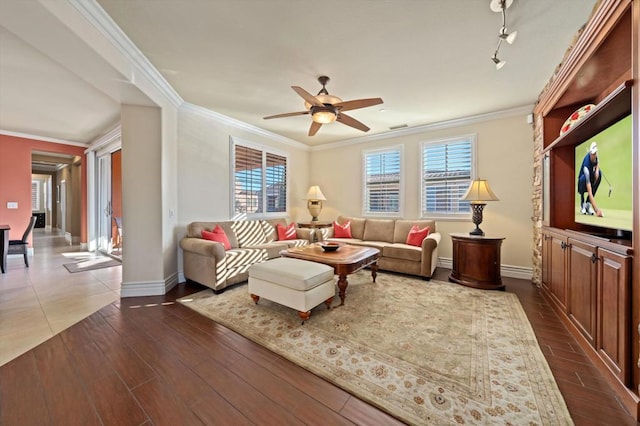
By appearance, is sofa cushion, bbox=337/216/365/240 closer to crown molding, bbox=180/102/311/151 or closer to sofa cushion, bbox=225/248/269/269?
sofa cushion, bbox=225/248/269/269

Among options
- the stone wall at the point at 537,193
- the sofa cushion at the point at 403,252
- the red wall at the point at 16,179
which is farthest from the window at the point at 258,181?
the red wall at the point at 16,179

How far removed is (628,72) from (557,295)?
2.18 meters

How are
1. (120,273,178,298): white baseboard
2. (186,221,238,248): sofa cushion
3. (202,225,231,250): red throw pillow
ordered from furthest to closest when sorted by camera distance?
1. (186,221,238,248): sofa cushion
2. (202,225,231,250): red throw pillow
3. (120,273,178,298): white baseboard

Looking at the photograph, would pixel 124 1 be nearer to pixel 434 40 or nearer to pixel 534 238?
pixel 434 40

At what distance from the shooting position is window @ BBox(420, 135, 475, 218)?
457 cm

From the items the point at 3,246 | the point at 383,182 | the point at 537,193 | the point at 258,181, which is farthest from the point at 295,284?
the point at 3,246

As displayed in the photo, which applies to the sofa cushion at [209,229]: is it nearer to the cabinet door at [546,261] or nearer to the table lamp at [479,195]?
the table lamp at [479,195]

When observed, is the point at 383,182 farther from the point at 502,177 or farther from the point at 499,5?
the point at 499,5

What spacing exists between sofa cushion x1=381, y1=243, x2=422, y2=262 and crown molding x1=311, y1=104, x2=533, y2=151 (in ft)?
7.73

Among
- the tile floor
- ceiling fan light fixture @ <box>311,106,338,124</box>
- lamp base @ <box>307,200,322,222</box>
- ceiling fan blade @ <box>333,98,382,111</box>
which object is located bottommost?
the tile floor

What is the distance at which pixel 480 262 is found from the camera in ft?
11.7

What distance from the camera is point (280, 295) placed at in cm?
267

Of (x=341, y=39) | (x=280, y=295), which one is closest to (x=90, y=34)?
(x=341, y=39)

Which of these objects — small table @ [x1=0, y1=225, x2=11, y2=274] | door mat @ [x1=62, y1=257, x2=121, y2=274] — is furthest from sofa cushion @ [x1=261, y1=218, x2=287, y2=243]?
small table @ [x1=0, y1=225, x2=11, y2=274]
